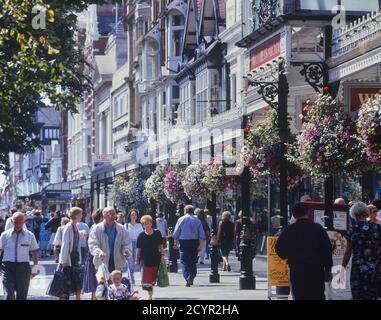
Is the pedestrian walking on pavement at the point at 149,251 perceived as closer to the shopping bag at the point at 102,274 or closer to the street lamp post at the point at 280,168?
the street lamp post at the point at 280,168

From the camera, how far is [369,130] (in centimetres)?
1798

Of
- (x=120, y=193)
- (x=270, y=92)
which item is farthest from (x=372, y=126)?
(x=120, y=193)

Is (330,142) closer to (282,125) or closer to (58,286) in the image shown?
(282,125)

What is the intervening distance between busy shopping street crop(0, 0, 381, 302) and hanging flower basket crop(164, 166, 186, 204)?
0.05 metres

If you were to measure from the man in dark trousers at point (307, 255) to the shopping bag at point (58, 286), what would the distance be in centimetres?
638

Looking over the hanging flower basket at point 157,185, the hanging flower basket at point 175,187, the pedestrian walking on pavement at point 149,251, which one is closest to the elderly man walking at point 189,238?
the pedestrian walking on pavement at point 149,251

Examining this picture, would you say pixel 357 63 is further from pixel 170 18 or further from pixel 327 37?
pixel 170 18

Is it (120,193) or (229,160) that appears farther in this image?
(120,193)

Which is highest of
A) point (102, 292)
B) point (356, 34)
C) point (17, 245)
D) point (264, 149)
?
point (356, 34)

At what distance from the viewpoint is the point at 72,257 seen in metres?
21.6

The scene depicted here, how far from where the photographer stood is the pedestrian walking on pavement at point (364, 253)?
16781mm

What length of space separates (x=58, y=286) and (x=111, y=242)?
46.1 inches
